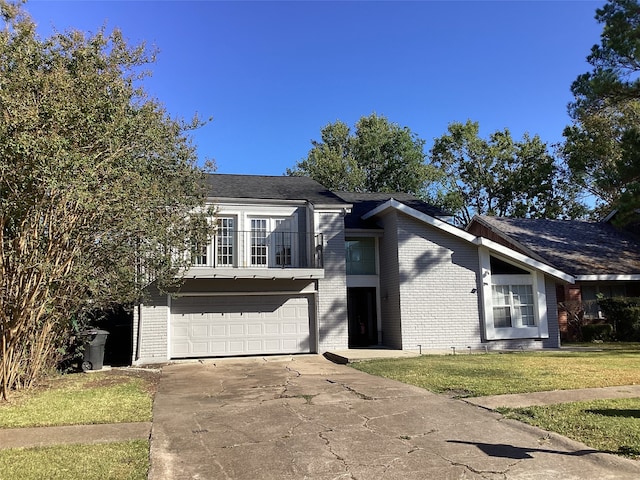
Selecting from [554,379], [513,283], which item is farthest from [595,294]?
[554,379]

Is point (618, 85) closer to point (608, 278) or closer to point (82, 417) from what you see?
point (608, 278)

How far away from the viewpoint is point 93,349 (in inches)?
504

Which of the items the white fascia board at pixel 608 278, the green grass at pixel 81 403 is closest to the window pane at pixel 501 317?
the white fascia board at pixel 608 278

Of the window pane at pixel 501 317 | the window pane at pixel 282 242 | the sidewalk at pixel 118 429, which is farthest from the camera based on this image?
the window pane at pixel 501 317

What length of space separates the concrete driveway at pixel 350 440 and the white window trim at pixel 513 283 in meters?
8.13

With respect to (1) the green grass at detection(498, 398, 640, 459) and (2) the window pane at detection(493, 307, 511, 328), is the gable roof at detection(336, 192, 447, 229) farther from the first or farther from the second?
(1) the green grass at detection(498, 398, 640, 459)

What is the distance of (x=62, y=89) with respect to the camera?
7.71m

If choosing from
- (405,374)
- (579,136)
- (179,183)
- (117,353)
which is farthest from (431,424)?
(579,136)

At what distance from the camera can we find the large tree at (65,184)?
7.37 meters

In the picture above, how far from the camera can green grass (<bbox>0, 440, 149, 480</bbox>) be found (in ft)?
15.3

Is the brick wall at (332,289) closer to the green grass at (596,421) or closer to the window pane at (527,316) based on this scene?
the window pane at (527,316)

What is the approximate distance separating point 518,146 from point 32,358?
3240cm

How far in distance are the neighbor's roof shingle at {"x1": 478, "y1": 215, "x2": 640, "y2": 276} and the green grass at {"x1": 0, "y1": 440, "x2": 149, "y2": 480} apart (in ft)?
57.6

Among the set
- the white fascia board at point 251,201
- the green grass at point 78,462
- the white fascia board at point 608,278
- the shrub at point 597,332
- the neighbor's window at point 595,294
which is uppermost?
the white fascia board at point 251,201
